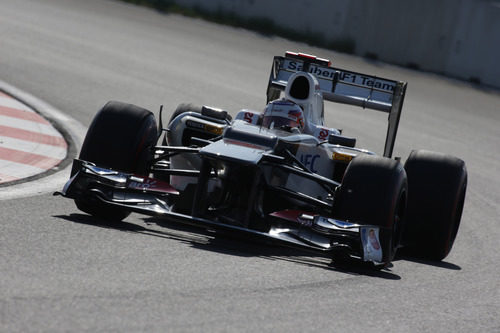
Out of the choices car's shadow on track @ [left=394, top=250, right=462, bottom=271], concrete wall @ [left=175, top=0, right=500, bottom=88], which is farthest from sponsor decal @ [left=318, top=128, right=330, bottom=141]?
concrete wall @ [left=175, top=0, right=500, bottom=88]

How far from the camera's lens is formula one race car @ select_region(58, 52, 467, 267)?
6992mm

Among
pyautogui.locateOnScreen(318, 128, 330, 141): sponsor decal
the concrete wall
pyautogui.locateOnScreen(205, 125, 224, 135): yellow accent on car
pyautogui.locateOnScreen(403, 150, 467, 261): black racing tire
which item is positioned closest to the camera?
pyautogui.locateOnScreen(403, 150, 467, 261): black racing tire

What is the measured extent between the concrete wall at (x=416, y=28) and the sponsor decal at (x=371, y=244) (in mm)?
15714

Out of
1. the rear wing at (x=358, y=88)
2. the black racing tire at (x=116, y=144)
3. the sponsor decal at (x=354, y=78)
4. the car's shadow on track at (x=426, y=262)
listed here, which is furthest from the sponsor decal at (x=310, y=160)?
the sponsor decal at (x=354, y=78)

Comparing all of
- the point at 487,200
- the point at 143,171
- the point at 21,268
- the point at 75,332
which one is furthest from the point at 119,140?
the point at 487,200

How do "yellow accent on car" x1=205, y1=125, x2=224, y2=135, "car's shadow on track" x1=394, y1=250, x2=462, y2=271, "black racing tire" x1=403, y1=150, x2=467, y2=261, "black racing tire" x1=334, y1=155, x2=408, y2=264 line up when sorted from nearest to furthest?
"black racing tire" x1=334, y1=155, x2=408, y2=264 < "car's shadow on track" x1=394, y1=250, x2=462, y2=271 < "black racing tire" x1=403, y1=150, x2=467, y2=261 < "yellow accent on car" x1=205, y1=125, x2=224, y2=135

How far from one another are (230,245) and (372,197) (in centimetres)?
110

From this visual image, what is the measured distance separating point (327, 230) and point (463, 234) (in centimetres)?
326

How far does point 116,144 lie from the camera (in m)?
7.62

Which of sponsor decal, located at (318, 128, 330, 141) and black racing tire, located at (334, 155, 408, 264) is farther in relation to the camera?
sponsor decal, located at (318, 128, 330, 141)

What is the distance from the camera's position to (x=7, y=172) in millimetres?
8562

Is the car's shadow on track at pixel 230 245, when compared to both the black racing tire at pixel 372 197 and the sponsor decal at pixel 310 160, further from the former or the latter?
the sponsor decal at pixel 310 160

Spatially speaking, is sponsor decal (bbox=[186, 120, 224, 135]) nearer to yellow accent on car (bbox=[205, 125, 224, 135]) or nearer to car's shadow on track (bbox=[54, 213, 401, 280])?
yellow accent on car (bbox=[205, 125, 224, 135])

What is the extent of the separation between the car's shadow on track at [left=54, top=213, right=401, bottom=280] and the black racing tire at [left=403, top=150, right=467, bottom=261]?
838 millimetres
